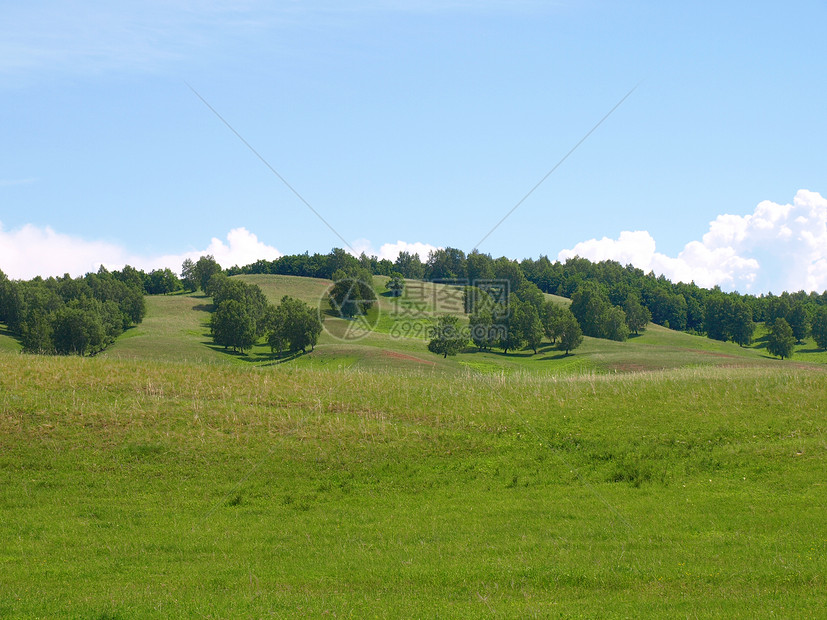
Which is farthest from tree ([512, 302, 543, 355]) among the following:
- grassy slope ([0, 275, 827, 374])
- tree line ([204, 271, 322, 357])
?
tree line ([204, 271, 322, 357])

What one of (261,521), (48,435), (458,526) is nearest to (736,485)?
(458,526)

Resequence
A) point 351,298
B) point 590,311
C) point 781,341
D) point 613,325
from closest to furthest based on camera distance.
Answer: point 781,341, point 351,298, point 613,325, point 590,311

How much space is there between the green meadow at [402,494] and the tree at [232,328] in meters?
63.1

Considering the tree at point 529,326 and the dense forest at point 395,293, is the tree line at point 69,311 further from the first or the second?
the tree at point 529,326

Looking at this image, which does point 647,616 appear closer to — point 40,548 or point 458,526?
point 458,526

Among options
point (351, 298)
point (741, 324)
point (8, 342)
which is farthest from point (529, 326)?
point (8, 342)

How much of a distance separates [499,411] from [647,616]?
64.2 feet

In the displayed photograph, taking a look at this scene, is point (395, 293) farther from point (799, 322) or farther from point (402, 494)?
point (402, 494)

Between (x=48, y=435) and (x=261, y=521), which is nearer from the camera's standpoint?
(x=261, y=521)

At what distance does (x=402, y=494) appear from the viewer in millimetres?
21547

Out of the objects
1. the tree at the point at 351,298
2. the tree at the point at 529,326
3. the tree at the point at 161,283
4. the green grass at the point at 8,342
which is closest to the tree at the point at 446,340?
the tree at the point at 529,326

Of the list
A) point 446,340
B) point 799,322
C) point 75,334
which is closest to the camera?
point 446,340

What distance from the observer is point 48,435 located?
2473 centimetres

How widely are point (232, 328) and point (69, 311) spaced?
2266cm
